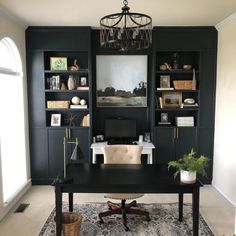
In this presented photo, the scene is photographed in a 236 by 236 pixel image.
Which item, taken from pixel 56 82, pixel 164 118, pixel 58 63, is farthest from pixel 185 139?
pixel 58 63

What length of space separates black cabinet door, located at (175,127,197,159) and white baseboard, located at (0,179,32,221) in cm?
255

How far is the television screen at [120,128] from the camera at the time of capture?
4742mm

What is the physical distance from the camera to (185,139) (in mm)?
4625

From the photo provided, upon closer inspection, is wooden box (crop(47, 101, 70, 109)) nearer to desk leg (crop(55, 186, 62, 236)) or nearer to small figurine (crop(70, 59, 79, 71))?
small figurine (crop(70, 59, 79, 71))

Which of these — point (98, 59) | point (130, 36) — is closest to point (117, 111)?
point (98, 59)

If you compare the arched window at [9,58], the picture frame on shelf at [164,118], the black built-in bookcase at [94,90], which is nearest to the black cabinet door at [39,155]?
the black built-in bookcase at [94,90]

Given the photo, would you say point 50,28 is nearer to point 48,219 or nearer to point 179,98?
point 179,98

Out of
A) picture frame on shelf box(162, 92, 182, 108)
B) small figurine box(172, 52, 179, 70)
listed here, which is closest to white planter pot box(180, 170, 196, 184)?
picture frame on shelf box(162, 92, 182, 108)

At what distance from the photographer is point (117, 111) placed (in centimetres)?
489

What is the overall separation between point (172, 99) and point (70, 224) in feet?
9.25

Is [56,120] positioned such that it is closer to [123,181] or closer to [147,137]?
[147,137]

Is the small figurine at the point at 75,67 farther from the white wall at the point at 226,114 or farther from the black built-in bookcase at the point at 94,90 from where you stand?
the white wall at the point at 226,114

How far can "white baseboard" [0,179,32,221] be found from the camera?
350 centimetres

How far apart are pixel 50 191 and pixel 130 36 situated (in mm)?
3106
